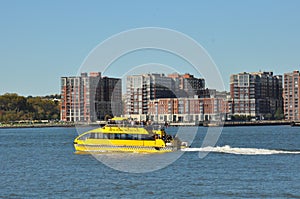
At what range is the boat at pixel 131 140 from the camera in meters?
63.8

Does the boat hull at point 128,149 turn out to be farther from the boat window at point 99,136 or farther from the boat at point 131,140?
the boat window at point 99,136

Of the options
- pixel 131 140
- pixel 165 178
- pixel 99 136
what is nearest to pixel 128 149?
pixel 131 140

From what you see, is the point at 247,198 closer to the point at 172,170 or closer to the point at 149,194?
the point at 149,194

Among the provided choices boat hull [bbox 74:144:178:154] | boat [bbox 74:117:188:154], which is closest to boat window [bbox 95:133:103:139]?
boat [bbox 74:117:188:154]

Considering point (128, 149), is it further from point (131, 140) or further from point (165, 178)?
point (165, 178)

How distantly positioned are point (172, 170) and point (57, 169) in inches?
361

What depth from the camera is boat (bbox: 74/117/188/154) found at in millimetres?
63819

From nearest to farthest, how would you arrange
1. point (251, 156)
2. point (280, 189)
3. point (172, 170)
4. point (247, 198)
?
point (247, 198) < point (280, 189) < point (172, 170) < point (251, 156)

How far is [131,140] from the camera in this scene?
211ft

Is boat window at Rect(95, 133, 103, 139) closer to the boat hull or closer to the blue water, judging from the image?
the boat hull

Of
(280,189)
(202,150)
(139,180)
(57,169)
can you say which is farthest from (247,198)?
(202,150)

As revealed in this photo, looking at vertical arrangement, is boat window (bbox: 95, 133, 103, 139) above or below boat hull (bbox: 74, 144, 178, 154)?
above

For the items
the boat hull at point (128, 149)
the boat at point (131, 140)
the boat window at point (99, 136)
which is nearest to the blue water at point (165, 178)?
the boat hull at point (128, 149)

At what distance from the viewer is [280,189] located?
127 ft
